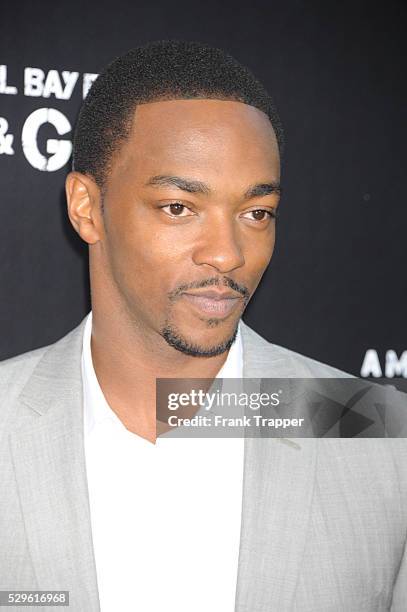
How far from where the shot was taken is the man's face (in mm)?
1499

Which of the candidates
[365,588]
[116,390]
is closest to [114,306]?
[116,390]

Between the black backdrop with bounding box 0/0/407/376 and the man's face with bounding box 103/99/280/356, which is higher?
the black backdrop with bounding box 0/0/407/376

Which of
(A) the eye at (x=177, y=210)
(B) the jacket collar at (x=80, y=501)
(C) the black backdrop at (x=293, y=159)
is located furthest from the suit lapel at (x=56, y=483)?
(C) the black backdrop at (x=293, y=159)

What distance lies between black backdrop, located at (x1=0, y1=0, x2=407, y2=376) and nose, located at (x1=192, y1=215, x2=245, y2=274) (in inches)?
59.4

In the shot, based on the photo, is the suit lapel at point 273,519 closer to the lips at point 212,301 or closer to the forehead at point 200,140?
the lips at point 212,301

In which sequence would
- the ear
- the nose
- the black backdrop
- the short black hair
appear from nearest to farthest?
1. the nose
2. the short black hair
3. the ear
4. the black backdrop

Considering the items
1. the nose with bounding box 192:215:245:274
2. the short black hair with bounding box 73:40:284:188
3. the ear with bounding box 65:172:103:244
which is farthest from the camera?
the ear with bounding box 65:172:103:244

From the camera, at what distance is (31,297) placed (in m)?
2.91

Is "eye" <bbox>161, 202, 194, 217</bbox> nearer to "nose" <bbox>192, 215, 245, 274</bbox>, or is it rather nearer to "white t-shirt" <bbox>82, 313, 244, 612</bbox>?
"nose" <bbox>192, 215, 245, 274</bbox>

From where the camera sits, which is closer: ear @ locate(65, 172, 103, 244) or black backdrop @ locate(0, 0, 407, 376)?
ear @ locate(65, 172, 103, 244)

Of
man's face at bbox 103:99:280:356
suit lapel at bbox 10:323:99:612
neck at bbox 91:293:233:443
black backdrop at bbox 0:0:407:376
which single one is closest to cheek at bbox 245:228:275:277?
A: man's face at bbox 103:99:280:356

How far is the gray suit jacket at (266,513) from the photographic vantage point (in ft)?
5.12

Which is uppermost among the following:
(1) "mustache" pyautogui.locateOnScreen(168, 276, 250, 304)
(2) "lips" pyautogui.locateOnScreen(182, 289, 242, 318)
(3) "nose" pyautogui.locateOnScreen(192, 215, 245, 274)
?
(3) "nose" pyautogui.locateOnScreen(192, 215, 245, 274)

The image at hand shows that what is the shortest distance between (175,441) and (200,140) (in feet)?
2.15
